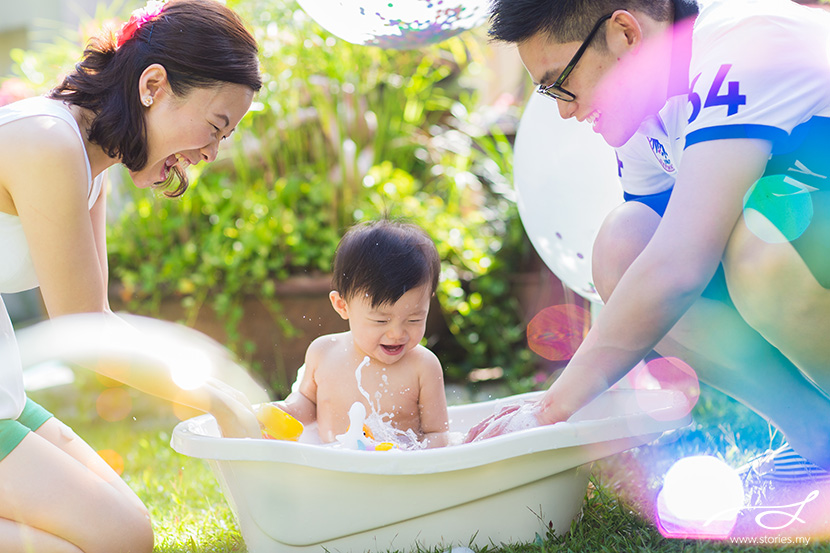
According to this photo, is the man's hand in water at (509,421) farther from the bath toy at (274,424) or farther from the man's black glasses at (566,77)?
the man's black glasses at (566,77)

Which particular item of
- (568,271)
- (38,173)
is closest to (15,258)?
(38,173)

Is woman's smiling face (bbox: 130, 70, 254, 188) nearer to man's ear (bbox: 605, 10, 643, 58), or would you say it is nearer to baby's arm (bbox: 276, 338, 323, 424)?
baby's arm (bbox: 276, 338, 323, 424)

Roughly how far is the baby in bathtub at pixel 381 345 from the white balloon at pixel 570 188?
414 mm

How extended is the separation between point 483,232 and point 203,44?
2.10 meters

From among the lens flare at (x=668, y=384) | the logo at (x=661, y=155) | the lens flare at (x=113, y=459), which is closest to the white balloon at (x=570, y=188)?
the lens flare at (x=668, y=384)

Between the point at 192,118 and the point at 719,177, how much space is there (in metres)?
0.98

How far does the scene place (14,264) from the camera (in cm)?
154

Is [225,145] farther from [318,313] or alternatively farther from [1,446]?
[1,446]

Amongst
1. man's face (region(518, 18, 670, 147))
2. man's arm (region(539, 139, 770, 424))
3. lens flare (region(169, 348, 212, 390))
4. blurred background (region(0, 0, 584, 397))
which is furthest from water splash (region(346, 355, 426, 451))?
blurred background (region(0, 0, 584, 397))

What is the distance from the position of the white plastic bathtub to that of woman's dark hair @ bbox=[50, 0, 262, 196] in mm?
607

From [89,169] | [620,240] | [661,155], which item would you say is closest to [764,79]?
[661,155]

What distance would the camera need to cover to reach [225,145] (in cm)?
360

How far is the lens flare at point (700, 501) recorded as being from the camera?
147cm

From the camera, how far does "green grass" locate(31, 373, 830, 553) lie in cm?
144
